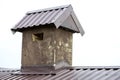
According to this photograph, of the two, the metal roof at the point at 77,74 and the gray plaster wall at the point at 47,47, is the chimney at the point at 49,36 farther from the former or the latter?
the metal roof at the point at 77,74

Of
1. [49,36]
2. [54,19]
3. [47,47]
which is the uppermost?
[54,19]

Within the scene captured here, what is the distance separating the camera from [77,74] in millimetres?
9906

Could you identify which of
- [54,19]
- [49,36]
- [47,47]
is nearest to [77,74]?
[47,47]

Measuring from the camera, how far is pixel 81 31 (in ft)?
42.2

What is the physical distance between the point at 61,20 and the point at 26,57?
2.26 meters

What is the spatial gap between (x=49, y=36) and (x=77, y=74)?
248 centimetres

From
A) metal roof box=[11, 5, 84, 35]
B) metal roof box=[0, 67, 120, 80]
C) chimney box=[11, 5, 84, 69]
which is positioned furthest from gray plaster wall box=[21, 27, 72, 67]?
metal roof box=[0, 67, 120, 80]

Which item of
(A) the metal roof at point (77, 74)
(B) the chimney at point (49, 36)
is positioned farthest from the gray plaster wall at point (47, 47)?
(A) the metal roof at point (77, 74)

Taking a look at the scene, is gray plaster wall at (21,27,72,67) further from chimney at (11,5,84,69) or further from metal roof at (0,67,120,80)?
metal roof at (0,67,120,80)

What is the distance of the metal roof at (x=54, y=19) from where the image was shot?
11.6m

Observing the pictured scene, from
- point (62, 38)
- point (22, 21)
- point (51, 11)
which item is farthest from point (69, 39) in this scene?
point (22, 21)

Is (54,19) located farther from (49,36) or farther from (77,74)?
(77,74)

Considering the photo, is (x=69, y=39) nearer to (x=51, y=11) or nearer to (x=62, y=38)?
(x=62, y=38)

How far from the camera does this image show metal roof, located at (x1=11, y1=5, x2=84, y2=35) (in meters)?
11.6
